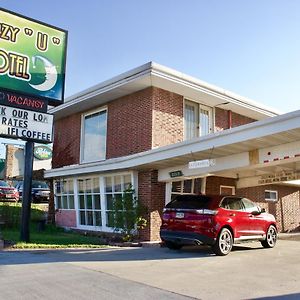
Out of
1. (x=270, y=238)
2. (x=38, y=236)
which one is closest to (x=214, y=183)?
(x=270, y=238)

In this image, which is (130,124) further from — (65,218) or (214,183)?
(65,218)

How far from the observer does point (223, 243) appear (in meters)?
12.0

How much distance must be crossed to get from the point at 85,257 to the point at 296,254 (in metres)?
5.93

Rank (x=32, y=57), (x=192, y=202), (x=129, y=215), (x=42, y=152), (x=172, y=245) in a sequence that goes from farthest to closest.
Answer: (x=42, y=152) < (x=129, y=215) < (x=32, y=57) < (x=172, y=245) < (x=192, y=202)

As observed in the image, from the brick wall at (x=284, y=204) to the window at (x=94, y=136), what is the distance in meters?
7.06

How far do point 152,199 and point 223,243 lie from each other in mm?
4004

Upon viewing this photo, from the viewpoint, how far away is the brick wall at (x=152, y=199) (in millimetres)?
15352

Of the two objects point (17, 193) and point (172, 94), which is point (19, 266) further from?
point (17, 193)

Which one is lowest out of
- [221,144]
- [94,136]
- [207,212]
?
[207,212]

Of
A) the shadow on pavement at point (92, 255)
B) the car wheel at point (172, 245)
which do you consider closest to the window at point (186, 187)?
the car wheel at point (172, 245)

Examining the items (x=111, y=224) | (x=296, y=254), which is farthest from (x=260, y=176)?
(x=111, y=224)

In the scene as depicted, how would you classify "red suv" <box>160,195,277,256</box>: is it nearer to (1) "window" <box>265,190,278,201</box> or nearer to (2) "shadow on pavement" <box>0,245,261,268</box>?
(2) "shadow on pavement" <box>0,245,261,268</box>

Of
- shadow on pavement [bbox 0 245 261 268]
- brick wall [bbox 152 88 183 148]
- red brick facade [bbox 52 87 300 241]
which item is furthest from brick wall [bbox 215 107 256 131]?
shadow on pavement [bbox 0 245 261 268]

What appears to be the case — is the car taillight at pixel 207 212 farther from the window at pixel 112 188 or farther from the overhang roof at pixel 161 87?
the overhang roof at pixel 161 87
